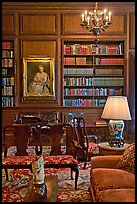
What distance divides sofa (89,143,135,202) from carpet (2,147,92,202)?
1.56 ft

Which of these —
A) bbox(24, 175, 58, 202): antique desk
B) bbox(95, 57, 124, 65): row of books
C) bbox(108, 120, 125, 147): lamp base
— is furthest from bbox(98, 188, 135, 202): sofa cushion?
bbox(95, 57, 124, 65): row of books

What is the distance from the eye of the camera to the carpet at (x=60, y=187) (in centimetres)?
409

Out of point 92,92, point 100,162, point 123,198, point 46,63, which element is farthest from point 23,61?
point 123,198

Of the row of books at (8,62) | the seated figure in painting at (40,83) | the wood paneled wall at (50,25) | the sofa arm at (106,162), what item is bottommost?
the sofa arm at (106,162)

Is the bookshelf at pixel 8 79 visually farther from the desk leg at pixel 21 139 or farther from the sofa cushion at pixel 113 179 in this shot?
the sofa cushion at pixel 113 179

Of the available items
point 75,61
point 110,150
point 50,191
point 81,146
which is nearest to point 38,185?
point 50,191

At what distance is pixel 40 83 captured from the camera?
819cm

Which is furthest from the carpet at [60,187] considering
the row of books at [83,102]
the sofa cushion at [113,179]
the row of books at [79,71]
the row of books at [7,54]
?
the row of books at [7,54]

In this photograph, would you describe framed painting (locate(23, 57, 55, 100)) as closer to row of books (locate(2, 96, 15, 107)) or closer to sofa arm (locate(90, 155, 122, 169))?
row of books (locate(2, 96, 15, 107))

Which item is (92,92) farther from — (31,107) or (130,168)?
(130,168)

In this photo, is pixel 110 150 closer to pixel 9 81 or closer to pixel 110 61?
pixel 110 61

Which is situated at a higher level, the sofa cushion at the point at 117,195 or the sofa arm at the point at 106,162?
the sofa arm at the point at 106,162

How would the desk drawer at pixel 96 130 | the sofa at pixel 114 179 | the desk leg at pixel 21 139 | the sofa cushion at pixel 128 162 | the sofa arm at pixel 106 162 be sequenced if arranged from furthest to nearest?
1. the desk drawer at pixel 96 130
2. the desk leg at pixel 21 139
3. the sofa arm at pixel 106 162
4. the sofa cushion at pixel 128 162
5. the sofa at pixel 114 179

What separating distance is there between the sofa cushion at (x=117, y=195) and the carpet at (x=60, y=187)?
3.41 ft
